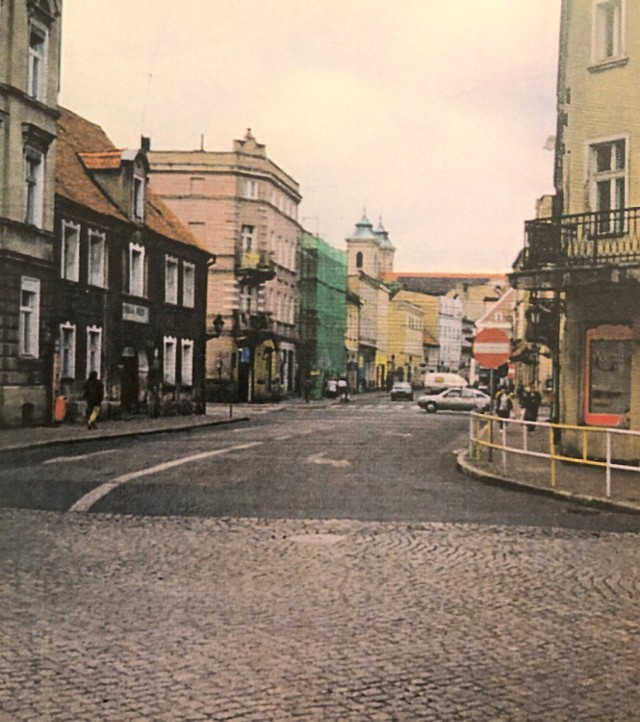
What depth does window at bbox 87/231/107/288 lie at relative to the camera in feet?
104

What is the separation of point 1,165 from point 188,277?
46.6 ft

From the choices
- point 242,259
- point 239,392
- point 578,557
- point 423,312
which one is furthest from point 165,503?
point 423,312

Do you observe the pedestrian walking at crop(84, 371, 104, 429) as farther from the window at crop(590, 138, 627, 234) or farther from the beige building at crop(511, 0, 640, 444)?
the window at crop(590, 138, 627, 234)

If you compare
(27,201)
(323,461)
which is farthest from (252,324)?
(323,461)

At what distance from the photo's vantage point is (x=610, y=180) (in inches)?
760

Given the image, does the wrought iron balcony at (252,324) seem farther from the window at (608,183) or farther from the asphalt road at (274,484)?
the window at (608,183)

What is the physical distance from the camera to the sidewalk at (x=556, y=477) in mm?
13414

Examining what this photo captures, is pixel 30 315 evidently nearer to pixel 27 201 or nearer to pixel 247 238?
pixel 27 201

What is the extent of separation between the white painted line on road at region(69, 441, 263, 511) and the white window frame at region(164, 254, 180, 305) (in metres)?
15.6

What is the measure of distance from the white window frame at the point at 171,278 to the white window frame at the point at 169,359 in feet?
3.89

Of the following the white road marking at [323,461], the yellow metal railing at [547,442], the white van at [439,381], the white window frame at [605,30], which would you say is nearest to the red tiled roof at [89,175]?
the white road marking at [323,461]

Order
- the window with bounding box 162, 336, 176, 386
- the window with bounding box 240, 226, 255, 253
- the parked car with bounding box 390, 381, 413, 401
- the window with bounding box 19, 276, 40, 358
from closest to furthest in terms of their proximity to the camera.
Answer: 1. the window with bounding box 19, 276, 40, 358
2. the window with bounding box 240, 226, 255, 253
3. the window with bounding box 162, 336, 176, 386
4. the parked car with bounding box 390, 381, 413, 401

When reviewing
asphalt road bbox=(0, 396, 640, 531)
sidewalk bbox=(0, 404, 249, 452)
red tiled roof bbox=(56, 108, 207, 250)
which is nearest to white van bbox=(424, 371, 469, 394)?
sidewalk bbox=(0, 404, 249, 452)

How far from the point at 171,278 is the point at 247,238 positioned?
311 cm
